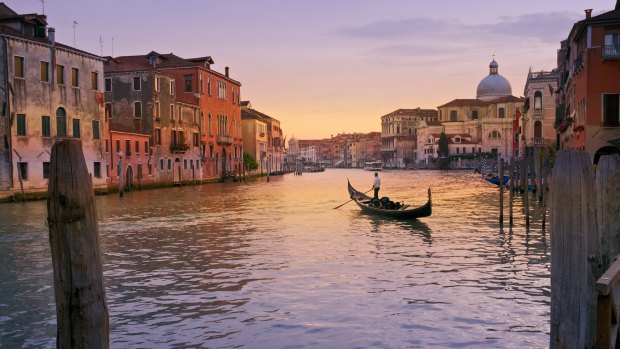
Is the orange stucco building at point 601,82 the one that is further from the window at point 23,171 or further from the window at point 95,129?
the window at point 23,171

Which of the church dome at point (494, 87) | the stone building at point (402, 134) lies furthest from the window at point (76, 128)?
the stone building at point (402, 134)

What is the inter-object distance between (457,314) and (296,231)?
8525 millimetres

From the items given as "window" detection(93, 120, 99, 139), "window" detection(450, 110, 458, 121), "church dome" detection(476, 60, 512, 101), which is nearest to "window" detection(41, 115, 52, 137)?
"window" detection(93, 120, 99, 139)

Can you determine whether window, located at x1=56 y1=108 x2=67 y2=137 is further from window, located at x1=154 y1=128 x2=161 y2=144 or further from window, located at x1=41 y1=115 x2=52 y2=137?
window, located at x1=154 y1=128 x2=161 y2=144

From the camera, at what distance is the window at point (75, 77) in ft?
92.9

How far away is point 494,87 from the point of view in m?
102

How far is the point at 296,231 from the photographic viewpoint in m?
15.7

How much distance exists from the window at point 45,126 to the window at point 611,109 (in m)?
22.3

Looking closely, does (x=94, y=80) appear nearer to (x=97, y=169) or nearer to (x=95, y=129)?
(x=95, y=129)

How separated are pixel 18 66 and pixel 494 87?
88.8 metres

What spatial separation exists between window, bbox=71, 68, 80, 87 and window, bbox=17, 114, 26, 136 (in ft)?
12.3

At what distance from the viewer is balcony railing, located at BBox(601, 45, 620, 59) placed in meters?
22.5

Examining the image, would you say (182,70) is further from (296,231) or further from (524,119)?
(524,119)

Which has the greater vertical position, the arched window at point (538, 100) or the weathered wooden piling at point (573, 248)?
the arched window at point (538, 100)
